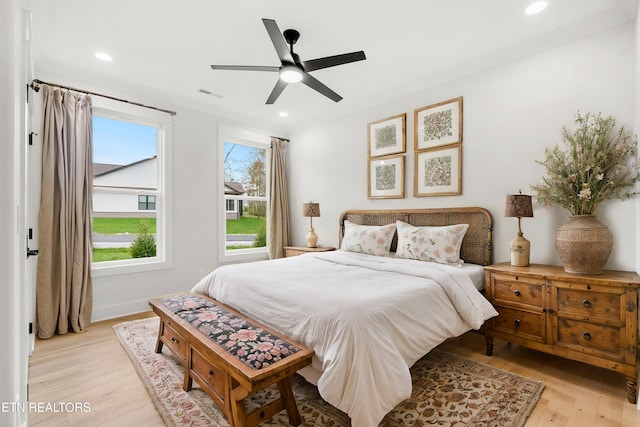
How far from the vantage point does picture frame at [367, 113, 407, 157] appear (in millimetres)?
3879

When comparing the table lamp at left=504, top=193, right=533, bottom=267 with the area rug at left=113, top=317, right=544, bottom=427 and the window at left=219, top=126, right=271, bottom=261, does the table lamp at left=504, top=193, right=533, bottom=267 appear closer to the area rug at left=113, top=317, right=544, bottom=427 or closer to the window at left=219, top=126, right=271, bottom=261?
the area rug at left=113, top=317, right=544, bottom=427

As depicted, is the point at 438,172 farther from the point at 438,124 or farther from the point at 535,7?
the point at 535,7

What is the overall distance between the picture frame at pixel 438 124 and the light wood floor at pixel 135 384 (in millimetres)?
2169

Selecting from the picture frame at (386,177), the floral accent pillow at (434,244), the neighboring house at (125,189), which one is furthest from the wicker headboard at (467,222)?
the neighboring house at (125,189)

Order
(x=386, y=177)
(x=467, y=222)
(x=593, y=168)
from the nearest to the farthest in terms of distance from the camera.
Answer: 1. (x=593, y=168)
2. (x=467, y=222)
3. (x=386, y=177)

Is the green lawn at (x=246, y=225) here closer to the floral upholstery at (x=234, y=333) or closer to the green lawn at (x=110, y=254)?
the green lawn at (x=110, y=254)

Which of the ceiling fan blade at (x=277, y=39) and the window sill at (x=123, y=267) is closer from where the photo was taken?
the ceiling fan blade at (x=277, y=39)

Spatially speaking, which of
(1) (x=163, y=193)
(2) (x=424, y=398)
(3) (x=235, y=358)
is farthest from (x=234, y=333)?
(1) (x=163, y=193)

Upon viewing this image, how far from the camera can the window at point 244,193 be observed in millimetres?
4715

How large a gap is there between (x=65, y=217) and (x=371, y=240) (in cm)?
331

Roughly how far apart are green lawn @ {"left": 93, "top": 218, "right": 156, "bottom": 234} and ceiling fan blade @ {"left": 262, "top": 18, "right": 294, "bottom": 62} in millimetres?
2855

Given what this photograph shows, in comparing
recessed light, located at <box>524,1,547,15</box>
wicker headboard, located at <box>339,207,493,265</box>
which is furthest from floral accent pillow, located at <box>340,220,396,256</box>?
recessed light, located at <box>524,1,547,15</box>

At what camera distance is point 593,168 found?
235cm

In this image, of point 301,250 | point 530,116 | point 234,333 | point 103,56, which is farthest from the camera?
point 301,250
